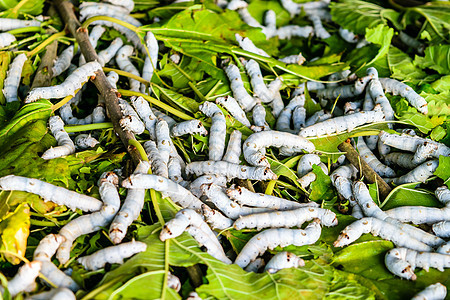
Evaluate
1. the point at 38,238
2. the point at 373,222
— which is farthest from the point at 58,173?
the point at 373,222

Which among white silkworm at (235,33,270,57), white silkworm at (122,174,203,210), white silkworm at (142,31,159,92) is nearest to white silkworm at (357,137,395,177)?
white silkworm at (235,33,270,57)

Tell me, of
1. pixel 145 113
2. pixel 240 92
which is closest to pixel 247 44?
pixel 240 92

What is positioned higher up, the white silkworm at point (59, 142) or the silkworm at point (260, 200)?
the white silkworm at point (59, 142)

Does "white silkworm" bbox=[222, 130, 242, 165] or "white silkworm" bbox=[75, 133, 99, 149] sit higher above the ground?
"white silkworm" bbox=[75, 133, 99, 149]

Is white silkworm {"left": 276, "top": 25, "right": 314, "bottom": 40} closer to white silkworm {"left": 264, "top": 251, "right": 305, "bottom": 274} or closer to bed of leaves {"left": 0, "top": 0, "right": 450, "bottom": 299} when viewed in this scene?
bed of leaves {"left": 0, "top": 0, "right": 450, "bottom": 299}

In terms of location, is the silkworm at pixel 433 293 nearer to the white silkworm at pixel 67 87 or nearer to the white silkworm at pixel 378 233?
the white silkworm at pixel 378 233

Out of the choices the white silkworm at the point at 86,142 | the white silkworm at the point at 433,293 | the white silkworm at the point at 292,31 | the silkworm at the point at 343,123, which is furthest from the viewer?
the white silkworm at the point at 292,31

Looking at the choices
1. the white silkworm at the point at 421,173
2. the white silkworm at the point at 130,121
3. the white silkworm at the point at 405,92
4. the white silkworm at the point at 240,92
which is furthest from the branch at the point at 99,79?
the white silkworm at the point at 405,92
